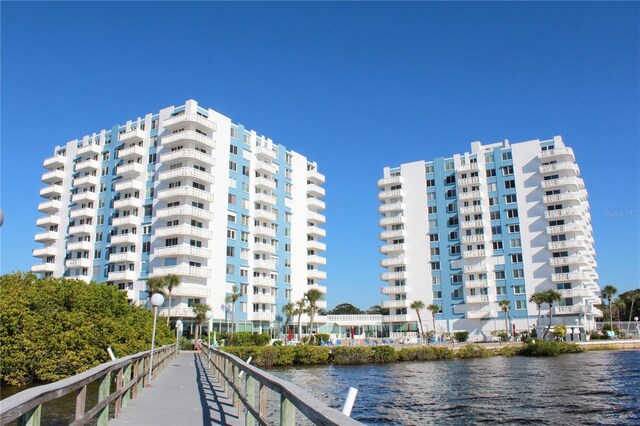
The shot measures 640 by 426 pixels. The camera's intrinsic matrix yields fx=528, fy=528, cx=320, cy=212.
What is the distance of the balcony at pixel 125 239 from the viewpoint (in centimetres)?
6965

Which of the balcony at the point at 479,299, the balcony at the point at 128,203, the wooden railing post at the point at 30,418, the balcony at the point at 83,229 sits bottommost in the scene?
the wooden railing post at the point at 30,418

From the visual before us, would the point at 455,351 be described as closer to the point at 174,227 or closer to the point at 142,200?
the point at 174,227

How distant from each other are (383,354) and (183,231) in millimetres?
28264

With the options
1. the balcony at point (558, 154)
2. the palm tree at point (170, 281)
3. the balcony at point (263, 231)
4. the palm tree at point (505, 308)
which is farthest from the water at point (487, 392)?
the balcony at point (558, 154)

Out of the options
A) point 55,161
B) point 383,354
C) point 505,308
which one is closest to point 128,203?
point 55,161

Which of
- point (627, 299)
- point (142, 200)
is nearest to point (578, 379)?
point (142, 200)

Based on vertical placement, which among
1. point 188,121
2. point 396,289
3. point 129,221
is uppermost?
point 188,121

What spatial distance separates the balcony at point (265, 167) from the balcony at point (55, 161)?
105ft

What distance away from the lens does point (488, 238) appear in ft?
275

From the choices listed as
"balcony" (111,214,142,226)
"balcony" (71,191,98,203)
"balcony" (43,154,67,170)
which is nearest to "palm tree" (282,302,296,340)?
"balcony" (111,214,142,226)

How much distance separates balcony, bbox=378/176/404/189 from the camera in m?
93.6

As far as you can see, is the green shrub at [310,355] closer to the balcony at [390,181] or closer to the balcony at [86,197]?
the balcony at [86,197]

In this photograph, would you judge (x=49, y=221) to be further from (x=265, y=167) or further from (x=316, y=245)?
(x=316, y=245)

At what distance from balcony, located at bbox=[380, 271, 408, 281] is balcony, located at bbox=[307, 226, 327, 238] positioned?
40.5 ft
